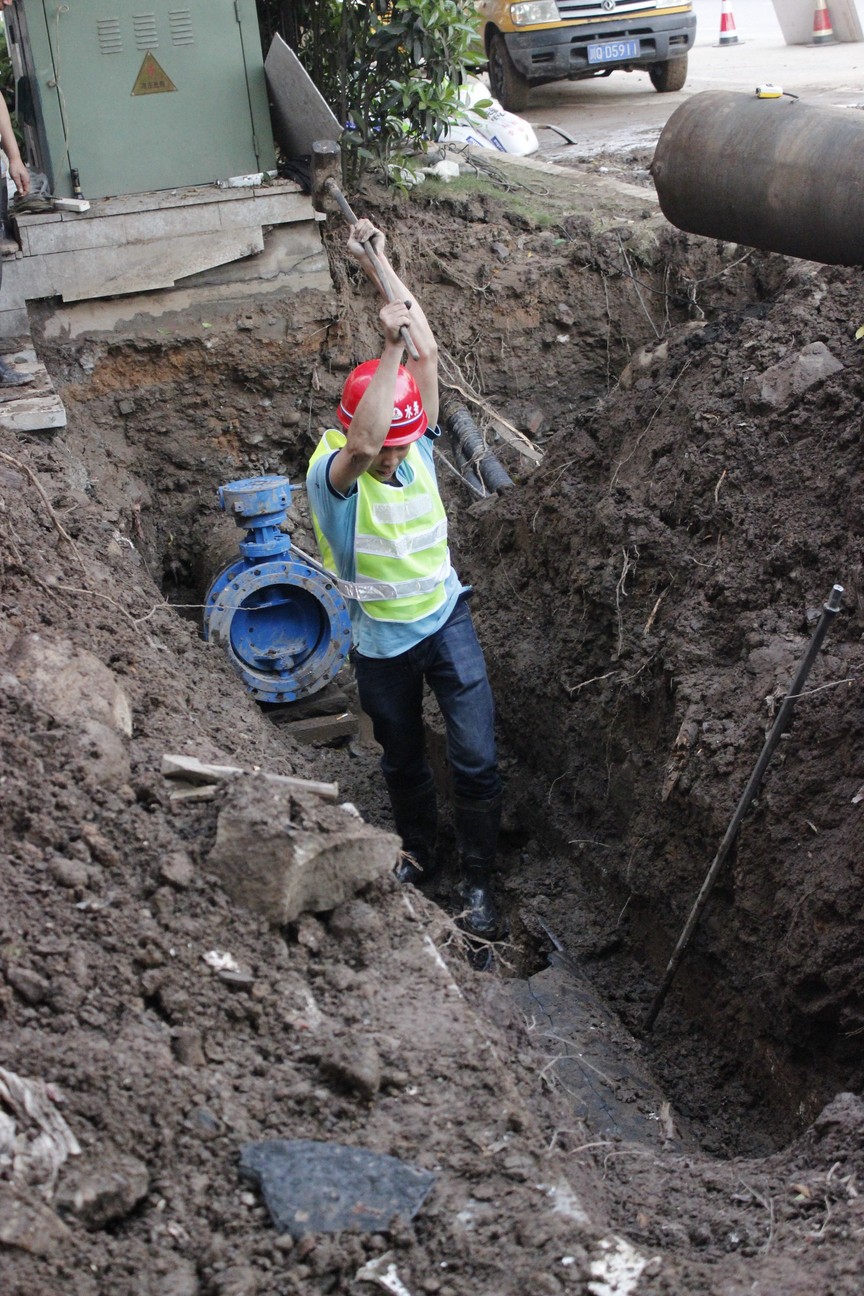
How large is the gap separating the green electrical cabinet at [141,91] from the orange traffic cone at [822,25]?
11.5m

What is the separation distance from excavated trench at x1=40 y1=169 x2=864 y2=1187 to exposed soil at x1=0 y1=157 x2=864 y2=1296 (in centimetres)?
2

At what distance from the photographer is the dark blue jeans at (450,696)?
467 centimetres

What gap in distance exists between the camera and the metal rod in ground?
3394mm

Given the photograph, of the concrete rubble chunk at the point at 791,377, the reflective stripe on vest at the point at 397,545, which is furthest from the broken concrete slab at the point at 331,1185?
the concrete rubble chunk at the point at 791,377

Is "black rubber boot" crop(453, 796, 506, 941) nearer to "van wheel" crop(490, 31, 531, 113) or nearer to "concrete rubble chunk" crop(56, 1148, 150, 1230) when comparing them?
"concrete rubble chunk" crop(56, 1148, 150, 1230)

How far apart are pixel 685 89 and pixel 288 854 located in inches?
502

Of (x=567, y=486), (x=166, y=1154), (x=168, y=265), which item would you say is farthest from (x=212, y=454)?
(x=166, y=1154)

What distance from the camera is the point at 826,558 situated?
14.1 feet

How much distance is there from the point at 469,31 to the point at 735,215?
2.88 meters

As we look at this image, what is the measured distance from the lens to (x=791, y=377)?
486cm

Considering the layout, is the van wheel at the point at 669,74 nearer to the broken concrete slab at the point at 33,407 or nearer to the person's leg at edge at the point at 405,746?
the broken concrete slab at the point at 33,407

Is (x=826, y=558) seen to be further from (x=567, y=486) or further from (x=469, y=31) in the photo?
(x=469, y=31)

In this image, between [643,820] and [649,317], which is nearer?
[643,820]

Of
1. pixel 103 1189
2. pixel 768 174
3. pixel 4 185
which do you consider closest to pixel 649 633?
pixel 768 174
